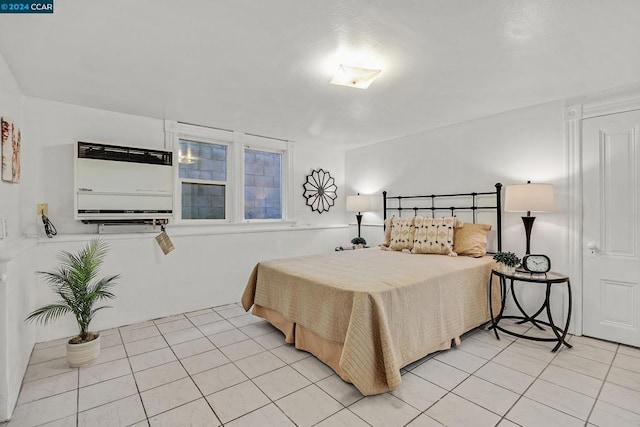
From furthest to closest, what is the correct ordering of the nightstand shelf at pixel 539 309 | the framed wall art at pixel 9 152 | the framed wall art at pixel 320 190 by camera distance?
the framed wall art at pixel 320 190 < the nightstand shelf at pixel 539 309 < the framed wall art at pixel 9 152

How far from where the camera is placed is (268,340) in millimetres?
2861

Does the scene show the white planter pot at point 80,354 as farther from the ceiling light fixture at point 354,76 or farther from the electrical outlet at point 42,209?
the ceiling light fixture at point 354,76

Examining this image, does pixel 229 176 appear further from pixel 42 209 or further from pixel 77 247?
pixel 42 209

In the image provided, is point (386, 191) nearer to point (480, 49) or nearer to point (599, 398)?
point (480, 49)

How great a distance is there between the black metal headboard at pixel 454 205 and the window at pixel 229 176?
5.36 ft

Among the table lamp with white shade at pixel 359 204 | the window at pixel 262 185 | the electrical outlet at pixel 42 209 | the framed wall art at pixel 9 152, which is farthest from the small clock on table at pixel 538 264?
the electrical outlet at pixel 42 209

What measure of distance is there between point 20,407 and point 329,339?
1.97m

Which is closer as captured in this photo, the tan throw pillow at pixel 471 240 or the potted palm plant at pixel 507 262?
the potted palm plant at pixel 507 262

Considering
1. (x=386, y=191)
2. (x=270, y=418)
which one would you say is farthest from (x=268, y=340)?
(x=386, y=191)

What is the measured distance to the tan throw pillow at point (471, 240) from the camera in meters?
3.32

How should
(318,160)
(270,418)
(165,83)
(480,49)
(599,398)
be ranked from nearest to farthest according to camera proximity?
(270,418)
(599,398)
(480,49)
(165,83)
(318,160)

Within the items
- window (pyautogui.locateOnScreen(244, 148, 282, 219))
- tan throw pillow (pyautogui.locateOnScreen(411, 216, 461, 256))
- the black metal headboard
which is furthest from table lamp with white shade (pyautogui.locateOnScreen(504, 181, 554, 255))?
window (pyautogui.locateOnScreen(244, 148, 282, 219))

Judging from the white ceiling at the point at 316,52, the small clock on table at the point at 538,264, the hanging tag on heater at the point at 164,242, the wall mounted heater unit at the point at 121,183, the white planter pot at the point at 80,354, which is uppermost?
the white ceiling at the point at 316,52

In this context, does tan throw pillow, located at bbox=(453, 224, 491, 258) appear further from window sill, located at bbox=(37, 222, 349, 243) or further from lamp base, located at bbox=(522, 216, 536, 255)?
window sill, located at bbox=(37, 222, 349, 243)
